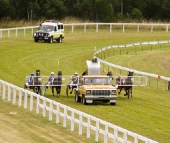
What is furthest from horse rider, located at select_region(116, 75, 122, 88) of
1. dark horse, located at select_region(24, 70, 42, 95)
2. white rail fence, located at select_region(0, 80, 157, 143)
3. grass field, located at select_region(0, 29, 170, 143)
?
white rail fence, located at select_region(0, 80, 157, 143)

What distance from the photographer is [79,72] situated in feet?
158

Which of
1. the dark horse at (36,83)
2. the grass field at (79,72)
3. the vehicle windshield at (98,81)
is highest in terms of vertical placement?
the vehicle windshield at (98,81)

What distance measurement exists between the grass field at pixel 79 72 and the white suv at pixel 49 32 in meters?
0.68

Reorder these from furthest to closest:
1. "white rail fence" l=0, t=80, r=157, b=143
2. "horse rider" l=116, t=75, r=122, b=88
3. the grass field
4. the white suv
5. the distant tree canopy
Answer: the distant tree canopy → the white suv → "horse rider" l=116, t=75, r=122, b=88 → the grass field → "white rail fence" l=0, t=80, r=157, b=143

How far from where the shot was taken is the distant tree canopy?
90.8m

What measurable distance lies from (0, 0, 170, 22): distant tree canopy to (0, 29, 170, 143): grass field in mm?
14654

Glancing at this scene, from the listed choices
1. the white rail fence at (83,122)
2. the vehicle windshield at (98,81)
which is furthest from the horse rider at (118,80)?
the white rail fence at (83,122)

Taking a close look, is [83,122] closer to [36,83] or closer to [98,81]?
[98,81]

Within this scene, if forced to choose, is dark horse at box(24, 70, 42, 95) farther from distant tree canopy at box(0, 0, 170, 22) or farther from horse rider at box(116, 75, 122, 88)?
distant tree canopy at box(0, 0, 170, 22)

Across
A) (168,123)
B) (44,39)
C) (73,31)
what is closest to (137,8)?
(73,31)

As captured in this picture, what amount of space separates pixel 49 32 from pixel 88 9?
1212 inches

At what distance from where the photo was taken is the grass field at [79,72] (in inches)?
1035

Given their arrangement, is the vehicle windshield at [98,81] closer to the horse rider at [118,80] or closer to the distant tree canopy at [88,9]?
the horse rider at [118,80]

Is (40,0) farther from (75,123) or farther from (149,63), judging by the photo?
(75,123)
